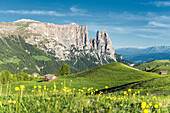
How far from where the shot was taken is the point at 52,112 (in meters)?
6.57

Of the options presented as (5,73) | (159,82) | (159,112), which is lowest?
(5,73)

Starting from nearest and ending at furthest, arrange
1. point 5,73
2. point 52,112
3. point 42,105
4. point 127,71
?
point 52,112
point 42,105
point 127,71
point 5,73

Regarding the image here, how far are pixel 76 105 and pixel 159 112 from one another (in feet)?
13.3

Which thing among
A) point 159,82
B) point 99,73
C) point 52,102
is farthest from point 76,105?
point 99,73

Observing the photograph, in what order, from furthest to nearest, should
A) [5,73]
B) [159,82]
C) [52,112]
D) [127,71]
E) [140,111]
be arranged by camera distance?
[5,73], [127,71], [159,82], [140,111], [52,112]

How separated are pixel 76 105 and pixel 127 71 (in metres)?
94.6

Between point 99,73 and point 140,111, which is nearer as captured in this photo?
point 140,111

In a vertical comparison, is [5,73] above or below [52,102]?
below

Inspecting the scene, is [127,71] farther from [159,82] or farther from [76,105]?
[76,105]

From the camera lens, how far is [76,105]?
7.44 metres

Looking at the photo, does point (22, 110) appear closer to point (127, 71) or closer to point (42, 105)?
point (42, 105)

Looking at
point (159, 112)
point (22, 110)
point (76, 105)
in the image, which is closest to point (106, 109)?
point (76, 105)

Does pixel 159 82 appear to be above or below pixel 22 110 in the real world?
below

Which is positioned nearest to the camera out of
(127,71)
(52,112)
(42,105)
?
(52,112)
